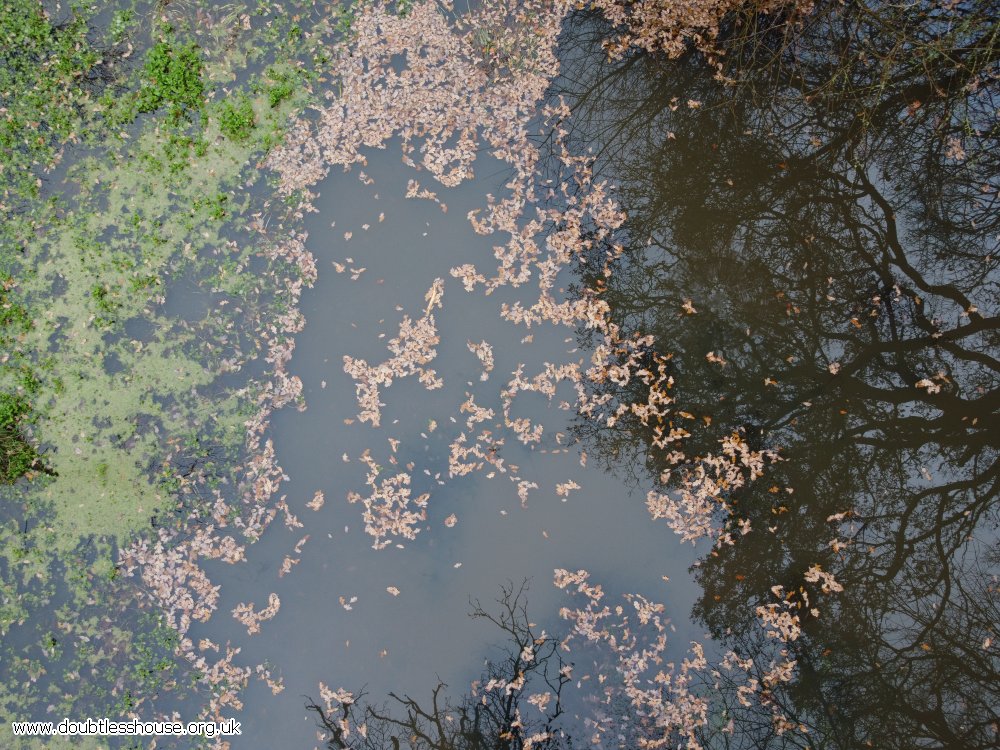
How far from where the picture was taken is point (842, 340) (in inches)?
235

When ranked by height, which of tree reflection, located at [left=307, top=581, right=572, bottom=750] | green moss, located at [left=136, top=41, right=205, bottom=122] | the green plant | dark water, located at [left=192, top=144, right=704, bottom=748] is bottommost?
tree reflection, located at [left=307, top=581, right=572, bottom=750]

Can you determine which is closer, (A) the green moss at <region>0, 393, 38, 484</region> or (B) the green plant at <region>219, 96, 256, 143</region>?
(A) the green moss at <region>0, 393, 38, 484</region>

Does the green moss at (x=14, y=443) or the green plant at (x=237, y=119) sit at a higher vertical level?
the green plant at (x=237, y=119)

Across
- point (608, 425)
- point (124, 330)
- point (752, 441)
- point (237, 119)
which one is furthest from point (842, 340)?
point (124, 330)

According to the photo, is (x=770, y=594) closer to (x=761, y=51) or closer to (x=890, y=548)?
(x=890, y=548)

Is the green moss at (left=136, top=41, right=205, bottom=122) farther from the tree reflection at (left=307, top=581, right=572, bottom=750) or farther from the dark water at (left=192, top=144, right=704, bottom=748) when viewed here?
the tree reflection at (left=307, top=581, right=572, bottom=750)

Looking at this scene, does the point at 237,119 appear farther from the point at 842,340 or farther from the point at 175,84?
the point at 842,340

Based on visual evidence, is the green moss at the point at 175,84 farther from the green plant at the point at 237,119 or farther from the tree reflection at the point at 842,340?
the tree reflection at the point at 842,340

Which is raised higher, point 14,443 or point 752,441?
point 14,443

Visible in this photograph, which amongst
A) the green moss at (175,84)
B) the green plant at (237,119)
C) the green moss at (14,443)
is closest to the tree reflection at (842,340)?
the green plant at (237,119)

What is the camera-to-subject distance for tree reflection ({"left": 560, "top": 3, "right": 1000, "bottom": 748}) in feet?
19.3

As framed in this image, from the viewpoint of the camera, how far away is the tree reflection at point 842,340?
19.3ft

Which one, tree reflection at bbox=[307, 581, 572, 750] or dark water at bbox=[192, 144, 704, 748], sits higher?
dark water at bbox=[192, 144, 704, 748]

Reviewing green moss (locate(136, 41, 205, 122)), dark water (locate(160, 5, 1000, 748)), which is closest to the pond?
dark water (locate(160, 5, 1000, 748))
